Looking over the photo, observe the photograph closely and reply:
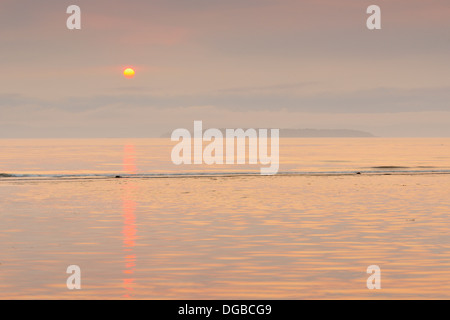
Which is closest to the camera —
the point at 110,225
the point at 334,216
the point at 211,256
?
the point at 211,256

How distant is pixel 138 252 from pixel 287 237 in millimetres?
6062

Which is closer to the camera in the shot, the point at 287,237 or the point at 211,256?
the point at 211,256

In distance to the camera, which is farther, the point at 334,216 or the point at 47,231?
the point at 334,216

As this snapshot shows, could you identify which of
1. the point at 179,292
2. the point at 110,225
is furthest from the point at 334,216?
the point at 179,292

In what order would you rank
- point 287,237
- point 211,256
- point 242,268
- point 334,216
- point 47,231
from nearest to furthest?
point 242,268
point 211,256
point 287,237
point 47,231
point 334,216

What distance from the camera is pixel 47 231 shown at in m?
29.9

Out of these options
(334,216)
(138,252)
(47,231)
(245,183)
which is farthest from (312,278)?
(245,183)

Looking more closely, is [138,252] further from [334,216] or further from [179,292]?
[334,216]

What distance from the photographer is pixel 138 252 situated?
80.7ft
